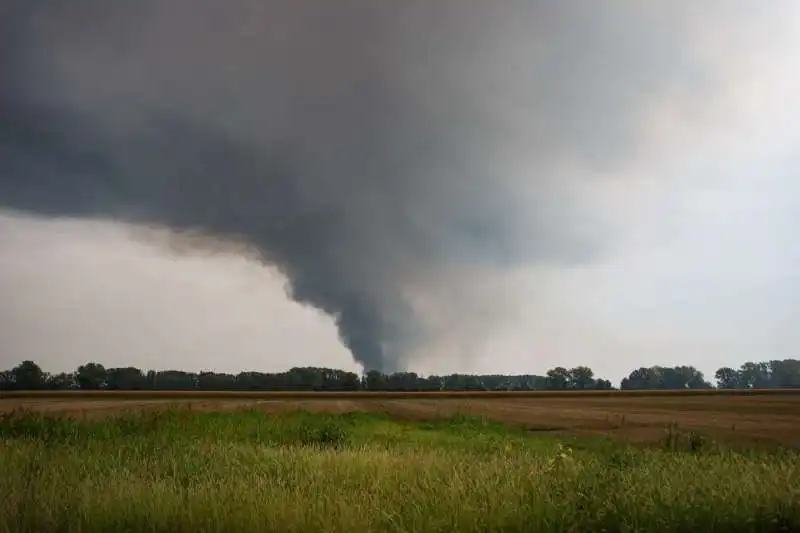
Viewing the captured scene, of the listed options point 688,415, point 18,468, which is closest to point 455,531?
point 18,468

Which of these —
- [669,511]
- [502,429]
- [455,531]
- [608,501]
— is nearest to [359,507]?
[455,531]

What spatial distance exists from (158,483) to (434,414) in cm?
2879

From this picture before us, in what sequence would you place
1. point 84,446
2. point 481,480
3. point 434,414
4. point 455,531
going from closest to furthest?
point 455,531
point 481,480
point 84,446
point 434,414

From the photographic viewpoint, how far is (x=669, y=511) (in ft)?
30.1

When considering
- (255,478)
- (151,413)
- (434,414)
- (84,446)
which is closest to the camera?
(255,478)

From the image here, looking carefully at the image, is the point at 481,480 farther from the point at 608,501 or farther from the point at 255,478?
the point at 255,478

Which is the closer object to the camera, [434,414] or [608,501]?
[608,501]

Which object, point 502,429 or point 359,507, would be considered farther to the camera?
point 502,429

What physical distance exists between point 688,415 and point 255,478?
3704 cm

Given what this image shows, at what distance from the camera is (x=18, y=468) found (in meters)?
14.3

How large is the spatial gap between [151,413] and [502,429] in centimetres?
1865

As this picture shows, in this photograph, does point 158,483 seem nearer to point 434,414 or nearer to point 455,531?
point 455,531

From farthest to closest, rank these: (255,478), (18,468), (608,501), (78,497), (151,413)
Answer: (151,413), (18,468), (255,478), (78,497), (608,501)

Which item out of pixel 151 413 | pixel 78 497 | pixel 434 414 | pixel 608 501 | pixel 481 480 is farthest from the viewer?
pixel 434 414
